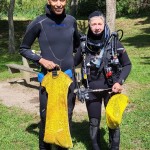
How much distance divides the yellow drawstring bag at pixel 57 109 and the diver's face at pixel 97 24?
0.59 meters

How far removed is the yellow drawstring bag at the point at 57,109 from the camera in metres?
3.95

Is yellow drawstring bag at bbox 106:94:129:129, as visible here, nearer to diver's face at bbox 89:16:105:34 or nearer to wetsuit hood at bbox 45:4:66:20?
diver's face at bbox 89:16:105:34

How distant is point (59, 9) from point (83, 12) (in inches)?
1025

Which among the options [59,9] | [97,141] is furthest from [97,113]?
[59,9]

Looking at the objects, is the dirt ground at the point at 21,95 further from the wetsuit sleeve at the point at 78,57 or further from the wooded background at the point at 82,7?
the wooded background at the point at 82,7

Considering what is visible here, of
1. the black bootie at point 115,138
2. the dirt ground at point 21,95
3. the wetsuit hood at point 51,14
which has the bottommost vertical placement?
the dirt ground at point 21,95

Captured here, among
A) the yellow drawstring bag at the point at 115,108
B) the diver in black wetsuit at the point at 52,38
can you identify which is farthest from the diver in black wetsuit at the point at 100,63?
the diver in black wetsuit at the point at 52,38

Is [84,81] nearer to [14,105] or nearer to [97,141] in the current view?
[97,141]

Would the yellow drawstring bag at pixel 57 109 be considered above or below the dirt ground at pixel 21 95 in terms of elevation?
above

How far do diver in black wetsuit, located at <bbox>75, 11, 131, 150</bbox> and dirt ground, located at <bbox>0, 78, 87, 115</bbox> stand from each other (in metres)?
2.49

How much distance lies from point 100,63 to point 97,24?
44 centimetres

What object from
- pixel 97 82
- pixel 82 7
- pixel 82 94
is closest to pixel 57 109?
pixel 82 94

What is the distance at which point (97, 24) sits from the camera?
403cm

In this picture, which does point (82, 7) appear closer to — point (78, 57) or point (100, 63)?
point (78, 57)
